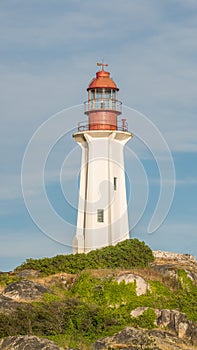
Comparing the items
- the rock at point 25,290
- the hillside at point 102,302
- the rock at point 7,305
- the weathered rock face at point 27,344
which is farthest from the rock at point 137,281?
the weathered rock face at point 27,344

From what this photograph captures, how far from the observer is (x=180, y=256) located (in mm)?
42094

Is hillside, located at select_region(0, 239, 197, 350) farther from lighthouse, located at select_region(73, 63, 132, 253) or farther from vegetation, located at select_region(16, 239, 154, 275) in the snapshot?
lighthouse, located at select_region(73, 63, 132, 253)

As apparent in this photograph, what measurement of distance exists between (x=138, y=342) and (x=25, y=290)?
688 cm

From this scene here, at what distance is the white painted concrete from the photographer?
4088 cm

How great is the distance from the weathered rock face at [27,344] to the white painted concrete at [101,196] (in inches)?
706

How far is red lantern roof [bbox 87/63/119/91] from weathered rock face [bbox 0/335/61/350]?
20932mm

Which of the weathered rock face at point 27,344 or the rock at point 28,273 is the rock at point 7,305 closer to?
the weathered rock face at point 27,344

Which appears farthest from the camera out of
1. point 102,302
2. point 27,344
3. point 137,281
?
point 137,281

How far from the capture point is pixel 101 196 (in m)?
40.9

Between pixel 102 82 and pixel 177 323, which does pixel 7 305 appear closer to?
pixel 177 323

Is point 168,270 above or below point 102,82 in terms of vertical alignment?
below

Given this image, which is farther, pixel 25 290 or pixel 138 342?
pixel 25 290

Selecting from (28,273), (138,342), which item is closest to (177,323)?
(138,342)

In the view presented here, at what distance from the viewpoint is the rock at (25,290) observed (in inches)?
1115
